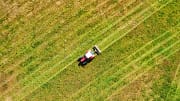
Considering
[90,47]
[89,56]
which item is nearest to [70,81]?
[89,56]

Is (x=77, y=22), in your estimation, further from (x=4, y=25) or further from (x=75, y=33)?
(x=4, y=25)

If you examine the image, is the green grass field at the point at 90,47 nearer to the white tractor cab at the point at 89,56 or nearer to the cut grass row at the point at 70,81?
the cut grass row at the point at 70,81

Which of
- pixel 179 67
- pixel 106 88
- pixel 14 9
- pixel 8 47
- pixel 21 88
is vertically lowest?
pixel 179 67

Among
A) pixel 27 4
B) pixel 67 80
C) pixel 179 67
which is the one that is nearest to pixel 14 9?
pixel 27 4

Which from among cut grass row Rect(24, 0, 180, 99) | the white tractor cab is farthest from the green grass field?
the white tractor cab

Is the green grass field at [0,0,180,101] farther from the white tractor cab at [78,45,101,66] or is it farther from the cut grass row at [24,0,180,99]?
the white tractor cab at [78,45,101,66]

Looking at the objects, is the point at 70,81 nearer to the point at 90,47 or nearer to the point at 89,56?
the point at 89,56

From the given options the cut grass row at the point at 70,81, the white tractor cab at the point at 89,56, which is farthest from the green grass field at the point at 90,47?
the white tractor cab at the point at 89,56
